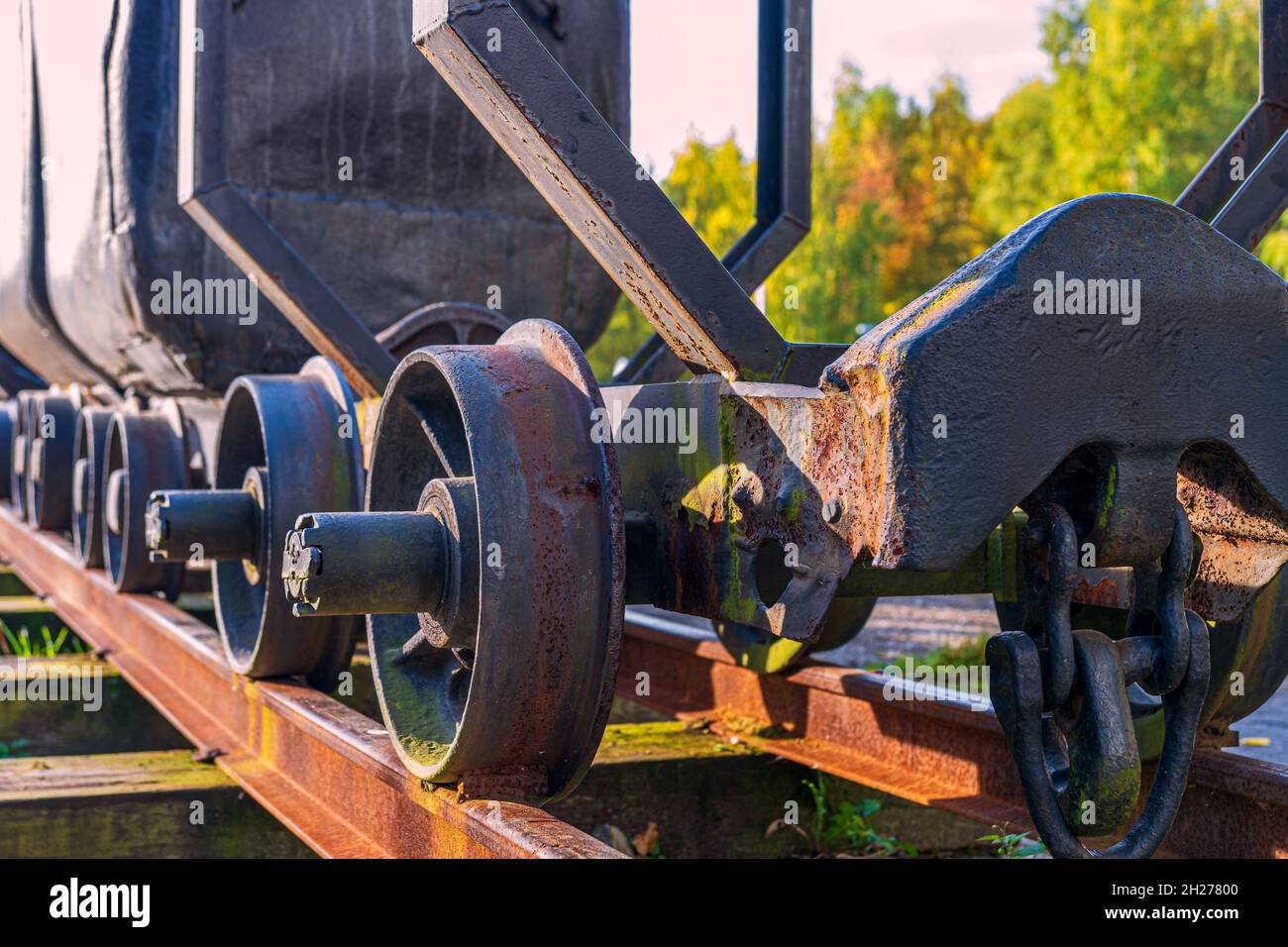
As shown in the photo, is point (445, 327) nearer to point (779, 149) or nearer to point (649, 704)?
point (779, 149)

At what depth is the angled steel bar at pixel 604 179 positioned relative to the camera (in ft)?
7.09

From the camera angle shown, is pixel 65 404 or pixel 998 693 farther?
pixel 65 404

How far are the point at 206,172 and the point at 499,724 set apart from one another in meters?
1.90

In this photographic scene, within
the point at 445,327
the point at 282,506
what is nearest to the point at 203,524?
the point at 282,506

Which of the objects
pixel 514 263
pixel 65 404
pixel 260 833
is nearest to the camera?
pixel 260 833

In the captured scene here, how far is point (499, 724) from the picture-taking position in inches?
85.4

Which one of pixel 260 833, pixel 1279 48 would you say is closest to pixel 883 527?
pixel 260 833

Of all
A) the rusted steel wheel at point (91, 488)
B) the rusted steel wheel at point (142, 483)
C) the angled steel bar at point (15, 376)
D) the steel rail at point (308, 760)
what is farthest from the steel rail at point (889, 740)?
the angled steel bar at point (15, 376)

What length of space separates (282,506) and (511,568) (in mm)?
1329

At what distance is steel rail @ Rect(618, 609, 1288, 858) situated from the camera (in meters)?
2.56

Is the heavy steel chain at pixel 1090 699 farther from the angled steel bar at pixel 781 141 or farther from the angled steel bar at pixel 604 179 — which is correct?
the angled steel bar at pixel 781 141

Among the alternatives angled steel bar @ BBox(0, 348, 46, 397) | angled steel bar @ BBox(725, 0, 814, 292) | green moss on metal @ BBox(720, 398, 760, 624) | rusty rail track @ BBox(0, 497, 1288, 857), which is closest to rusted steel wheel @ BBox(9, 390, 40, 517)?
angled steel bar @ BBox(0, 348, 46, 397)

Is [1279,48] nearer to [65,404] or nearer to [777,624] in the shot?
[777,624]

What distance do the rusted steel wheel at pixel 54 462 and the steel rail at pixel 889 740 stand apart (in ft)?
11.0
